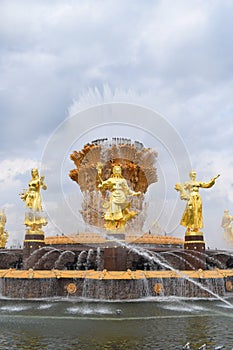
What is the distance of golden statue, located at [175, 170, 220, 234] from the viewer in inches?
696

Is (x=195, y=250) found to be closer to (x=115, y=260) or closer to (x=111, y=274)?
(x=115, y=260)

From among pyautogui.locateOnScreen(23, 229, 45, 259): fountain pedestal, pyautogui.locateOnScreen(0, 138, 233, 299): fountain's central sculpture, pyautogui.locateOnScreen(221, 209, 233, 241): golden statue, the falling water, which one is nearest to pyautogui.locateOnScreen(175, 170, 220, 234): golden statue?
pyautogui.locateOnScreen(0, 138, 233, 299): fountain's central sculpture

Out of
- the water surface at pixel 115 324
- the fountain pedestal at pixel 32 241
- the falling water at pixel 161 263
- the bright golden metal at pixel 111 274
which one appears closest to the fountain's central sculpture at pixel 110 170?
the falling water at pixel 161 263

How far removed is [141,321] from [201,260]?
290 inches

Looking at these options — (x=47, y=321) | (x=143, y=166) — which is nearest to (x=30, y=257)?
(x=47, y=321)

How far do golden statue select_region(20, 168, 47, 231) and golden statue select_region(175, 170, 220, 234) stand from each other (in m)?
6.49

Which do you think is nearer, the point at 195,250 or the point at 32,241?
the point at 195,250

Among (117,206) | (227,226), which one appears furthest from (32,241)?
(227,226)

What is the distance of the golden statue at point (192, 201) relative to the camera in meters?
17.7

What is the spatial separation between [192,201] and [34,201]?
738cm

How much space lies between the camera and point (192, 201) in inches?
710

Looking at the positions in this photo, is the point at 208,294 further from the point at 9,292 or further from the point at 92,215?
the point at 92,215

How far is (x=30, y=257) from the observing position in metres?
17.4

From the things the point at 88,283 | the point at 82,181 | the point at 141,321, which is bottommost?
the point at 141,321
